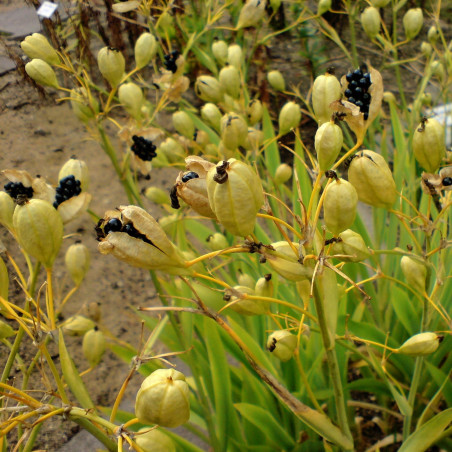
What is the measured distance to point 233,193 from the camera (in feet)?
1.34

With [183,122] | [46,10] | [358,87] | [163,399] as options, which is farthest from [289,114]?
[163,399]

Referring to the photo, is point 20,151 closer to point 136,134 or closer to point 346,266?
point 136,134

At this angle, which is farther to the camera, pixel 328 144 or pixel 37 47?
pixel 37 47

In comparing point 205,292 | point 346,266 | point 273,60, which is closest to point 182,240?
point 205,292

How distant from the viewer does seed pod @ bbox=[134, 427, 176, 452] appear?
472mm

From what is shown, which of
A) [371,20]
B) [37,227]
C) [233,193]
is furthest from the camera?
[371,20]

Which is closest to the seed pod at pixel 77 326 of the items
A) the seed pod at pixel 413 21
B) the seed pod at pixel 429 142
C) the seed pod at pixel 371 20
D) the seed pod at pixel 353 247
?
the seed pod at pixel 353 247

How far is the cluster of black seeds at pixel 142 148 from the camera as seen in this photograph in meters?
0.91

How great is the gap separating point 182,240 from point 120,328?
0.52 metres

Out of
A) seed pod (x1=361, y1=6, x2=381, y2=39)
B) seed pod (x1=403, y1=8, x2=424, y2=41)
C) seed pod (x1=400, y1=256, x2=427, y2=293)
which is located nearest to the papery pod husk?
seed pod (x1=400, y1=256, x2=427, y2=293)

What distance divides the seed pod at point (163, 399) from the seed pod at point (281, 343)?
18 cm

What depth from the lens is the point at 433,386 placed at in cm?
100

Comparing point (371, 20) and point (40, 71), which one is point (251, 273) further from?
point (371, 20)

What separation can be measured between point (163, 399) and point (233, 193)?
0.19 m
